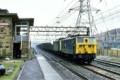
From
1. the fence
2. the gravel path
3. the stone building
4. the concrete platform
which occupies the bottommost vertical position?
the gravel path

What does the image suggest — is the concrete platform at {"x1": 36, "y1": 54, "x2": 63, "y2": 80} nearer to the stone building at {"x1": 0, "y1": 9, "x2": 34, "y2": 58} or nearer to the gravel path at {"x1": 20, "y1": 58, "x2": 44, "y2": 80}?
the gravel path at {"x1": 20, "y1": 58, "x2": 44, "y2": 80}

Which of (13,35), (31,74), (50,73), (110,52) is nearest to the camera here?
(31,74)

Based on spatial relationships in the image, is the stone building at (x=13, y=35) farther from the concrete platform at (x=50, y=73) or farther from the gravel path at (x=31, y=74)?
the gravel path at (x=31, y=74)

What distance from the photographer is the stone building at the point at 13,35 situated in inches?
1593

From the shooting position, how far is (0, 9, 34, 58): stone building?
133 feet

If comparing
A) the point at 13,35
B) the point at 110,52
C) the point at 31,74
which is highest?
the point at 13,35

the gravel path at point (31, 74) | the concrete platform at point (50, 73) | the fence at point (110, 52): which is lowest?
the gravel path at point (31, 74)

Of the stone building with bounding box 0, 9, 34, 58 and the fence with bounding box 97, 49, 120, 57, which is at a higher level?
the stone building with bounding box 0, 9, 34, 58

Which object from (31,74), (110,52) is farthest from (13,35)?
(31,74)

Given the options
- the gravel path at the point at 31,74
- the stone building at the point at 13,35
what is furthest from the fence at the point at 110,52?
the gravel path at the point at 31,74

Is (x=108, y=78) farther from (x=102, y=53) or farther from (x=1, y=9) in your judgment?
(x=102, y=53)

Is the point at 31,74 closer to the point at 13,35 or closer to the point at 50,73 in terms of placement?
the point at 50,73

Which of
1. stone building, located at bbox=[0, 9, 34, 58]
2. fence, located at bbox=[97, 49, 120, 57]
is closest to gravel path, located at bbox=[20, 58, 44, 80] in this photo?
stone building, located at bbox=[0, 9, 34, 58]

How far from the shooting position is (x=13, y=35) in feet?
141
